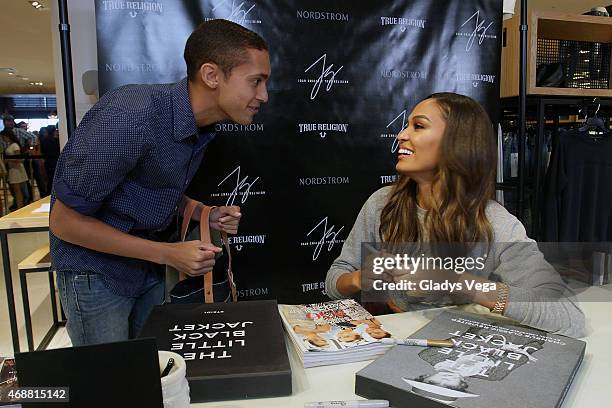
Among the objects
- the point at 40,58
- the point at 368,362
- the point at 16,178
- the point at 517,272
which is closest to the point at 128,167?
the point at 368,362

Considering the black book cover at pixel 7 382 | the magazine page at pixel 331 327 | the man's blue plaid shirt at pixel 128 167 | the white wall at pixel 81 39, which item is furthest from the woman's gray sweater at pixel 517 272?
the white wall at pixel 81 39

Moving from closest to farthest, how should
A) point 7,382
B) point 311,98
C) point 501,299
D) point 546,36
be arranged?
point 7,382
point 501,299
point 311,98
point 546,36

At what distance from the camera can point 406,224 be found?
4.90 feet

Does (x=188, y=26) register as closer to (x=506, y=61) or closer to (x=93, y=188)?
(x=93, y=188)

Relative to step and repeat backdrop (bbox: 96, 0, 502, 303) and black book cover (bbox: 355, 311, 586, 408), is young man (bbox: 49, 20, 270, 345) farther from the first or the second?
step and repeat backdrop (bbox: 96, 0, 502, 303)

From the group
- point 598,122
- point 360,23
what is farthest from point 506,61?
point 360,23

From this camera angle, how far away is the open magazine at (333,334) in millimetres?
966
